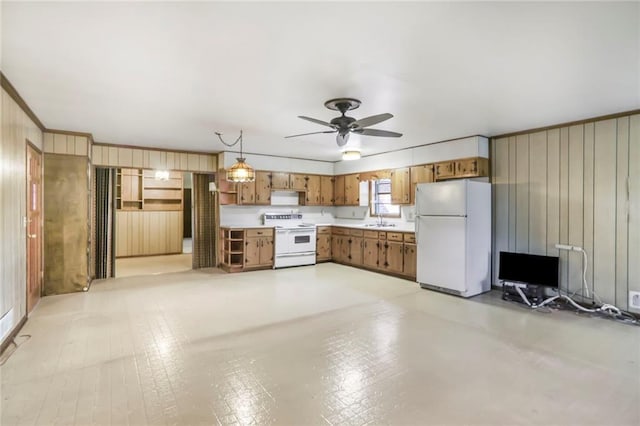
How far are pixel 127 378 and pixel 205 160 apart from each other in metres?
5.23

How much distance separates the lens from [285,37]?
2.34m

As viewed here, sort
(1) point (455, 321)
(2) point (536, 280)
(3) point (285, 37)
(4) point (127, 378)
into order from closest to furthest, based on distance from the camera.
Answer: (3) point (285, 37) < (4) point (127, 378) < (1) point (455, 321) < (2) point (536, 280)

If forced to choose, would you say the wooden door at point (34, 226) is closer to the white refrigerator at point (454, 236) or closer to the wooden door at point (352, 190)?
the white refrigerator at point (454, 236)

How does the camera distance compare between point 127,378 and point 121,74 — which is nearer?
point 127,378

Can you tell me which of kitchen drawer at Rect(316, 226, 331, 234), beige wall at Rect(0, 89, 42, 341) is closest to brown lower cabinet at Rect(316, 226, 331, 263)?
kitchen drawer at Rect(316, 226, 331, 234)

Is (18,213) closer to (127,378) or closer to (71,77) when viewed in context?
(71,77)

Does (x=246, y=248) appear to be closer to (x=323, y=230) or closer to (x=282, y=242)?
(x=282, y=242)

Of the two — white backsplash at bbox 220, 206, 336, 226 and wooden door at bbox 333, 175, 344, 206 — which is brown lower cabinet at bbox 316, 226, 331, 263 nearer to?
white backsplash at bbox 220, 206, 336, 226

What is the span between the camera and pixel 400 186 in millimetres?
6668

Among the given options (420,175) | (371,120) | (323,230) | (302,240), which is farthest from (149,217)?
(371,120)

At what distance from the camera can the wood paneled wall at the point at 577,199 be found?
4160 mm

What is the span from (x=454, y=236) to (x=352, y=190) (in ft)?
10.8

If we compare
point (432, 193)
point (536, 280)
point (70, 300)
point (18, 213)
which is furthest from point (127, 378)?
point (536, 280)

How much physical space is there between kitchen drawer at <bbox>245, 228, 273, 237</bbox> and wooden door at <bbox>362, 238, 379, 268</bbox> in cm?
203
